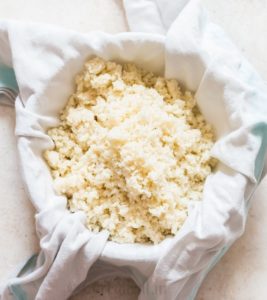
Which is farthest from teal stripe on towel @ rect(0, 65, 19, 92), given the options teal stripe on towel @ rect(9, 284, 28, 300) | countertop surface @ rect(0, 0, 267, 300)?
teal stripe on towel @ rect(9, 284, 28, 300)

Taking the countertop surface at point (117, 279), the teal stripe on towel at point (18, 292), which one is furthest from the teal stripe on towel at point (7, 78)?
the teal stripe on towel at point (18, 292)

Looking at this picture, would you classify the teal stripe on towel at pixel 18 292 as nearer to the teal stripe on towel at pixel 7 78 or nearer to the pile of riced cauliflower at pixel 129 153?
the pile of riced cauliflower at pixel 129 153

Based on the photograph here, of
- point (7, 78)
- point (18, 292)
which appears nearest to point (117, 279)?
point (18, 292)

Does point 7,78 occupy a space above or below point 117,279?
above

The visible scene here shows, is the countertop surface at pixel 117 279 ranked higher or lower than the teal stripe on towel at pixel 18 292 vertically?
higher

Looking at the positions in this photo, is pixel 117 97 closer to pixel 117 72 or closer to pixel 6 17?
pixel 117 72

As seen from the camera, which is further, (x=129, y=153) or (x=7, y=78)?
(x=7, y=78)

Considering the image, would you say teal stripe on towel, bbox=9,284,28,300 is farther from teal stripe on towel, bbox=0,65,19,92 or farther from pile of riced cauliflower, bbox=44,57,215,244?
teal stripe on towel, bbox=0,65,19,92

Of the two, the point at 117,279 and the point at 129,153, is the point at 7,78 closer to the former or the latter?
the point at 129,153
